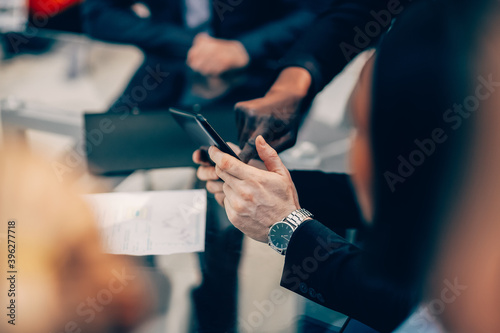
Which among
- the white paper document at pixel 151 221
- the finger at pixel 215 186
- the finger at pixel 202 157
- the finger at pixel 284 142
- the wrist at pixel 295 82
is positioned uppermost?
the wrist at pixel 295 82

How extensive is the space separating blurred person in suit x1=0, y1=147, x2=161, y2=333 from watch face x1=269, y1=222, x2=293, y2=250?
227 millimetres

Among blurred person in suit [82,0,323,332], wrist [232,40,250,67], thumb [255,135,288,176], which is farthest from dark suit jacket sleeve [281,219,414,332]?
wrist [232,40,250,67]

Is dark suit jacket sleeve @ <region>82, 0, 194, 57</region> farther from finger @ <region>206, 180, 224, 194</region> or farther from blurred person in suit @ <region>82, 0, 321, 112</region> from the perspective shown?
finger @ <region>206, 180, 224, 194</region>

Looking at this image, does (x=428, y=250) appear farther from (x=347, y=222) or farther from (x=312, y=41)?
(x=312, y=41)

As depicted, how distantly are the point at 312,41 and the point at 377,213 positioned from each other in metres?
0.68

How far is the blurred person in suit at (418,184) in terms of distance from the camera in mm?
531

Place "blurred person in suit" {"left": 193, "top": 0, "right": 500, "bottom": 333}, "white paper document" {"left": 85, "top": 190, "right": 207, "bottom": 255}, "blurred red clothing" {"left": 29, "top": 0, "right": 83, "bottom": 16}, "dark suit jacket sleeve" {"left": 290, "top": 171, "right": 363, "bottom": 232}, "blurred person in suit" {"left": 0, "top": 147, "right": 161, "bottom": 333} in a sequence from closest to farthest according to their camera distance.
Result: 1. "blurred person in suit" {"left": 193, "top": 0, "right": 500, "bottom": 333}
2. "blurred person in suit" {"left": 0, "top": 147, "right": 161, "bottom": 333}
3. "white paper document" {"left": 85, "top": 190, "right": 207, "bottom": 255}
4. "dark suit jacket sleeve" {"left": 290, "top": 171, "right": 363, "bottom": 232}
5. "blurred red clothing" {"left": 29, "top": 0, "right": 83, "bottom": 16}

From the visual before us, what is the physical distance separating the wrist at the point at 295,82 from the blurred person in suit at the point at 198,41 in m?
0.33

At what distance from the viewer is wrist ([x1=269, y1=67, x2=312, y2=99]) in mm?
1083

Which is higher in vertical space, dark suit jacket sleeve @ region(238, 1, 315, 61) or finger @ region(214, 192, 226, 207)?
dark suit jacket sleeve @ region(238, 1, 315, 61)

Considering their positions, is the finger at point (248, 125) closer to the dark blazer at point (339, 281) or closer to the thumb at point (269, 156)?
the thumb at point (269, 156)

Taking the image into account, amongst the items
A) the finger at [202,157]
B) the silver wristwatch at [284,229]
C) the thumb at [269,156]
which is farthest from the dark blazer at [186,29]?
the silver wristwatch at [284,229]

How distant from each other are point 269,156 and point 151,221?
305mm

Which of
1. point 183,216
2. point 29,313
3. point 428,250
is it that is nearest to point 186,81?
point 183,216
